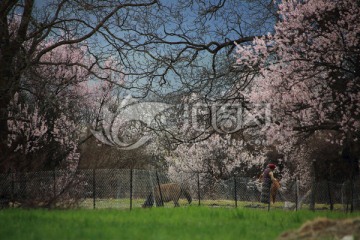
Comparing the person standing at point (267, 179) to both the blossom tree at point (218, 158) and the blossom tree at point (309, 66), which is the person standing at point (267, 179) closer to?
the blossom tree at point (309, 66)

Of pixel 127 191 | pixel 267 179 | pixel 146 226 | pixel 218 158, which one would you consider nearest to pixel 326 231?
pixel 146 226

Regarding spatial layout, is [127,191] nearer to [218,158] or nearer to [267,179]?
[267,179]

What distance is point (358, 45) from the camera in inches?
579

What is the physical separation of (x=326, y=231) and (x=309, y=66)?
30.5ft

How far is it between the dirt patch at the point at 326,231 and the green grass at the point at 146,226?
639mm

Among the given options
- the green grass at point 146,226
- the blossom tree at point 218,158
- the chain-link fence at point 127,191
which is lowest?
the green grass at point 146,226

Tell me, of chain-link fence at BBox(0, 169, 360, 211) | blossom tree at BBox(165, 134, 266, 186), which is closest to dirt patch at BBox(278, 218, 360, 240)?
chain-link fence at BBox(0, 169, 360, 211)

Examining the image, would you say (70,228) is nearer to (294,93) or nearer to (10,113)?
(294,93)

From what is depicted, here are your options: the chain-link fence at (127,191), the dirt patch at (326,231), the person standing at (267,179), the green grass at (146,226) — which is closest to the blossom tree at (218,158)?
the chain-link fence at (127,191)

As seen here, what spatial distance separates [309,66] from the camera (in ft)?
50.8

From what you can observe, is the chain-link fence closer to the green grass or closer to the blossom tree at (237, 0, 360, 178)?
the green grass

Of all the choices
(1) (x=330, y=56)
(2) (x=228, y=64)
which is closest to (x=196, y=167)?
(2) (x=228, y=64)

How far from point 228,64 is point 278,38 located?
6.61ft

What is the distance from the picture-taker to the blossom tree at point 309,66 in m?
14.6
